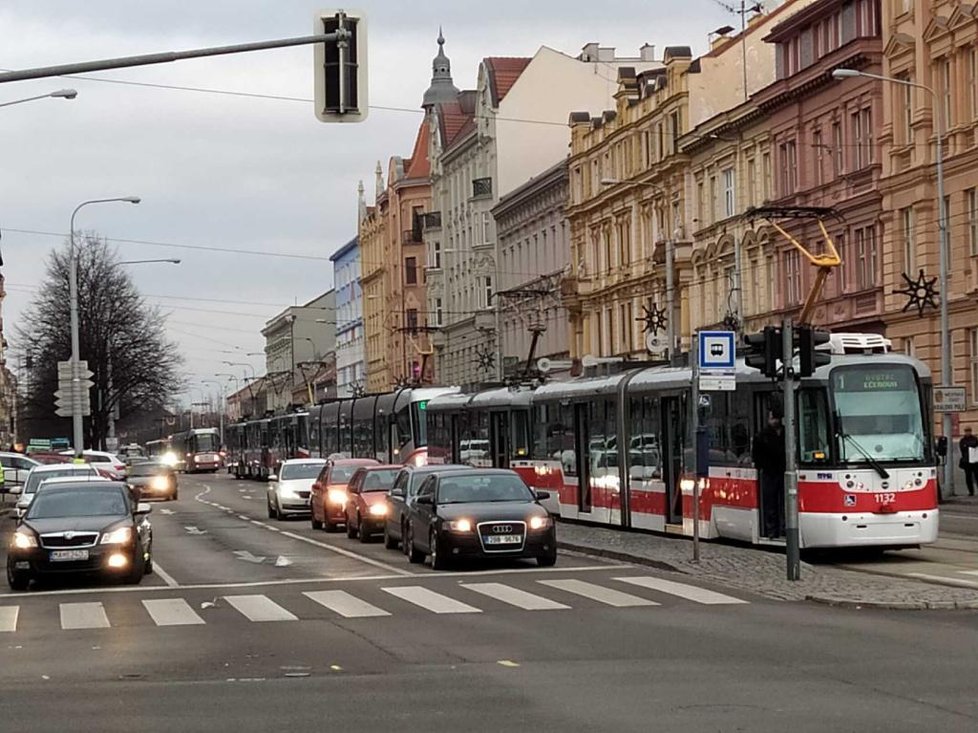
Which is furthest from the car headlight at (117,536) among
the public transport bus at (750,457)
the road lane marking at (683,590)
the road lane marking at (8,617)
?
the public transport bus at (750,457)

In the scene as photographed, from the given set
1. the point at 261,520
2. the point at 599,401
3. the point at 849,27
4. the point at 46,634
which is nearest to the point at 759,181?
the point at 849,27

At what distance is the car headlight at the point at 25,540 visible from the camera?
81.0 feet

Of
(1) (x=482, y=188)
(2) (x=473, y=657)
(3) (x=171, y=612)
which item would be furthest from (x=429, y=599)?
(1) (x=482, y=188)

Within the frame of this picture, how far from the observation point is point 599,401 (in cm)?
3566

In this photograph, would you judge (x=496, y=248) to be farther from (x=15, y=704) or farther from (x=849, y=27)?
(x=15, y=704)

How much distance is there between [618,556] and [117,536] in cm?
695

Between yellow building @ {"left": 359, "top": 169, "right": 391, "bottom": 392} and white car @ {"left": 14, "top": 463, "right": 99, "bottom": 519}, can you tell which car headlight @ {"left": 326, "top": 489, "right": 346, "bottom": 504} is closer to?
white car @ {"left": 14, "top": 463, "right": 99, "bottom": 519}

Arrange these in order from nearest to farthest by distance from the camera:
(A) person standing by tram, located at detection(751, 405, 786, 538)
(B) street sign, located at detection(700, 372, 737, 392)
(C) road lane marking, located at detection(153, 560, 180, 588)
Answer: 1. (B) street sign, located at detection(700, 372, 737, 392)
2. (C) road lane marking, located at detection(153, 560, 180, 588)
3. (A) person standing by tram, located at detection(751, 405, 786, 538)

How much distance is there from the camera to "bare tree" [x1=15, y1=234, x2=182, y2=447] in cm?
8925

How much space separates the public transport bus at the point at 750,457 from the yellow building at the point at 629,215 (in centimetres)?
2978

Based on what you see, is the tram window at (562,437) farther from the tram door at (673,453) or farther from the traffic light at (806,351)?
the traffic light at (806,351)

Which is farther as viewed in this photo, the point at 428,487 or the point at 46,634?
the point at 428,487

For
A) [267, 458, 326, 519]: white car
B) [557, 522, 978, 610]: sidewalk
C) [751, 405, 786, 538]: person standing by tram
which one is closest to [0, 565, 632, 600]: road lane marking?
[557, 522, 978, 610]: sidewalk

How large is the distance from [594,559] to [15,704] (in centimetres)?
A: 1548
